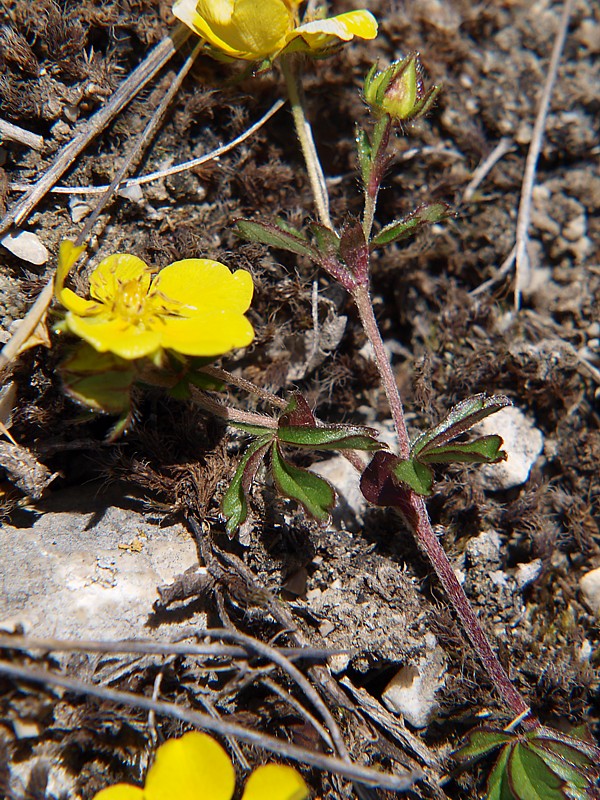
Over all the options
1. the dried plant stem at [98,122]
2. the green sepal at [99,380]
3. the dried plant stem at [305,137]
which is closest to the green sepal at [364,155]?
the dried plant stem at [305,137]

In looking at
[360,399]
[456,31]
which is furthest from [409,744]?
[456,31]

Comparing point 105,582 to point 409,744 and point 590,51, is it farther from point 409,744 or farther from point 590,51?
point 590,51

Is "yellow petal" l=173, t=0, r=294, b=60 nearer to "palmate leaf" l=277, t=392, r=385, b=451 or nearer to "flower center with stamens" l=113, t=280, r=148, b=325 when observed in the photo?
"flower center with stamens" l=113, t=280, r=148, b=325

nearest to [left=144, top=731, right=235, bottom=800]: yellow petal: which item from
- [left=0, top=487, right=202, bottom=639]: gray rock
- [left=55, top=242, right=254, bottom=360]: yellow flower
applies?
[left=0, top=487, right=202, bottom=639]: gray rock

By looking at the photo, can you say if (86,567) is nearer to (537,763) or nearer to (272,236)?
(272,236)

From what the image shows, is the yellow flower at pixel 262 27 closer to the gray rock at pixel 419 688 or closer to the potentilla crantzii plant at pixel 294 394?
the potentilla crantzii plant at pixel 294 394

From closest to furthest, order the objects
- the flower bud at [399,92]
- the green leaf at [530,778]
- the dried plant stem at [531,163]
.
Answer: the green leaf at [530,778] → the flower bud at [399,92] → the dried plant stem at [531,163]

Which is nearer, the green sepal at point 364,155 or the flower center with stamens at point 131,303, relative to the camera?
the flower center with stamens at point 131,303
